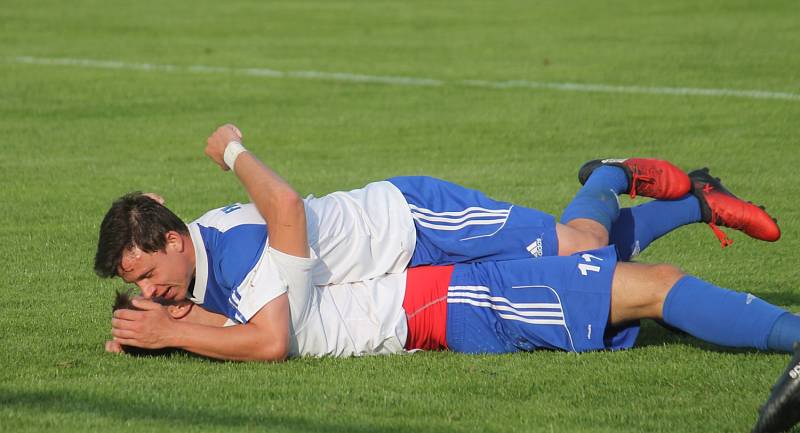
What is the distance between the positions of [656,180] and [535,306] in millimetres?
1404

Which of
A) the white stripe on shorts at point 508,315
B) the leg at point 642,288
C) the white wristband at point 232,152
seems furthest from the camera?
the white wristband at point 232,152

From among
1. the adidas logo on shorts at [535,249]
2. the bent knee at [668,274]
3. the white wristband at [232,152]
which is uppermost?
the white wristband at [232,152]

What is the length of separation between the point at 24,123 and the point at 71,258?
17.9ft

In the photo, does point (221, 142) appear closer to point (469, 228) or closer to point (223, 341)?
point (223, 341)

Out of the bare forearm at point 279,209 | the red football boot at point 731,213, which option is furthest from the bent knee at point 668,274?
the bare forearm at point 279,209

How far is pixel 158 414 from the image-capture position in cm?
485

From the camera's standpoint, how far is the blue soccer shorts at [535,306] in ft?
18.2

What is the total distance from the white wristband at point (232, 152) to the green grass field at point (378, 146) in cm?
A: 87

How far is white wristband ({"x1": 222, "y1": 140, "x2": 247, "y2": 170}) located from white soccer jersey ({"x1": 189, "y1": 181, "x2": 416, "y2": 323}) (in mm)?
196

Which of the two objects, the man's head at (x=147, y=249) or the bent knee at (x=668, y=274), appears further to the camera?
the bent knee at (x=668, y=274)

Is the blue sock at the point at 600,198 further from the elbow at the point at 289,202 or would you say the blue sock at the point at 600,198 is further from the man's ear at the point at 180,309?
the man's ear at the point at 180,309

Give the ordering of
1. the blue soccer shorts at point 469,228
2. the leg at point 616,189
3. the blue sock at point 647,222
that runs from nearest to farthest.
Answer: the blue soccer shorts at point 469,228
the leg at point 616,189
the blue sock at point 647,222

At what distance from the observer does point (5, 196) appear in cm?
959

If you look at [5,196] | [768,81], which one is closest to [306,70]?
[768,81]
